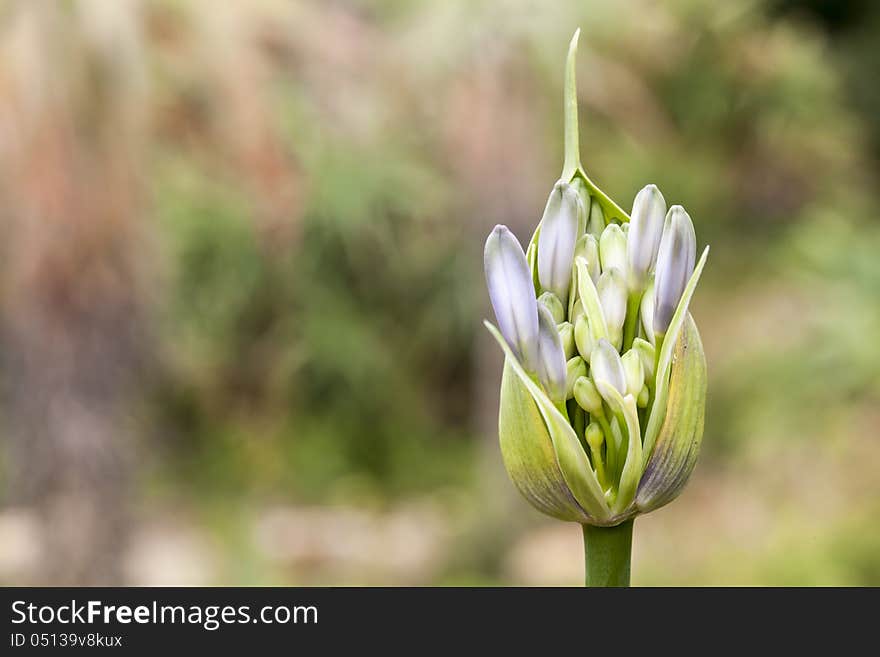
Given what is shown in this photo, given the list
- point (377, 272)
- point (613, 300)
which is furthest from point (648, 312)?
point (377, 272)

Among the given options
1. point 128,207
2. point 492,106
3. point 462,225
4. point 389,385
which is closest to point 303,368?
point 389,385

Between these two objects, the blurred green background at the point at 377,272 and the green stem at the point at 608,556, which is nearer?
the green stem at the point at 608,556

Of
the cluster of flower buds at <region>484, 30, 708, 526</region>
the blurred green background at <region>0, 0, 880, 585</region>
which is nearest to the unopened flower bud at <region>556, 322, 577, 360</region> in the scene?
the cluster of flower buds at <region>484, 30, 708, 526</region>

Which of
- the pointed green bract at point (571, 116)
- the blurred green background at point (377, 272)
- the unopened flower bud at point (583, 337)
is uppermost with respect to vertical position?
the blurred green background at point (377, 272)

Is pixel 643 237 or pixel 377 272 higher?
pixel 377 272

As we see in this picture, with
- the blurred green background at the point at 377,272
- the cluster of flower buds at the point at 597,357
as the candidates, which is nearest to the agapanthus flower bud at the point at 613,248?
the cluster of flower buds at the point at 597,357

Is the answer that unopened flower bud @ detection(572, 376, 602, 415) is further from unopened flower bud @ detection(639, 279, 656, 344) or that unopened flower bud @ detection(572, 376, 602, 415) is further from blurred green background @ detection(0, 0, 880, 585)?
blurred green background @ detection(0, 0, 880, 585)

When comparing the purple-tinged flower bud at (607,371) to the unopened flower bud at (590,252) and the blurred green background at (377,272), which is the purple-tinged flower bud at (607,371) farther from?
the blurred green background at (377,272)

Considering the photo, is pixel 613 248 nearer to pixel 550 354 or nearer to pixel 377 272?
pixel 550 354

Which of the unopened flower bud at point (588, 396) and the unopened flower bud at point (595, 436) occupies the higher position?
the unopened flower bud at point (588, 396)
